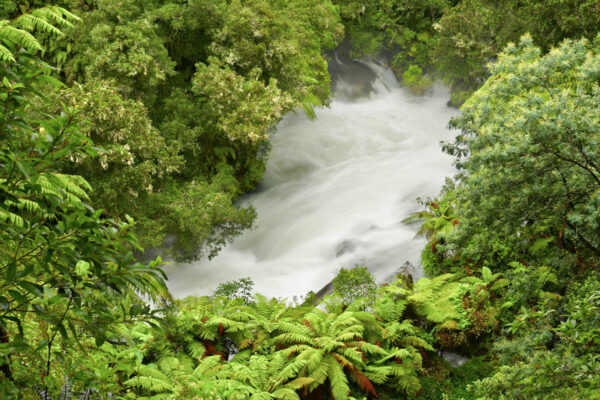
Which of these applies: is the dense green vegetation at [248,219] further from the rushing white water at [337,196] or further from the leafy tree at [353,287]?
the rushing white water at [337,196]

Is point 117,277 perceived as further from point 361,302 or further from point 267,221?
point 267,221

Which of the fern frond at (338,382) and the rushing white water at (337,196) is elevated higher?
the rushing white water at (337,196)

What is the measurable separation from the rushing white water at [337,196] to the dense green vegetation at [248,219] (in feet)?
3.71

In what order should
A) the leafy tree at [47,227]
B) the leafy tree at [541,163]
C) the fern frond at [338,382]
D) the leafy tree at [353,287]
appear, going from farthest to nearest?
the leafy tree at [353,287], the fern frond at [338,382], the leafy tree at [541,163], the leafy tree at [47,227]

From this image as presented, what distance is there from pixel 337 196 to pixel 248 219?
4233 mm

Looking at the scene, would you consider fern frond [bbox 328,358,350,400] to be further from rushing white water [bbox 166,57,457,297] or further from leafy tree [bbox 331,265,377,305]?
rushing white water [bbox 166,57,457,297]

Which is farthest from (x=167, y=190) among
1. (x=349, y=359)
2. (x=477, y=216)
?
(x=477, y=216)

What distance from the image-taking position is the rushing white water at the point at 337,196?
46.8ft

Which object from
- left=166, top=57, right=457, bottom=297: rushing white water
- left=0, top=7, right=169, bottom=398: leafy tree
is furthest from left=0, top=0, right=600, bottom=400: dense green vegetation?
left=166, top=57, right=457, bottom=297: rushing white water

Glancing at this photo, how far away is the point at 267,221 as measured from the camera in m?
17.1

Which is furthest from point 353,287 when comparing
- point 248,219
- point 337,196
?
point 337,196

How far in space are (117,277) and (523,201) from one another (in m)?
5.18

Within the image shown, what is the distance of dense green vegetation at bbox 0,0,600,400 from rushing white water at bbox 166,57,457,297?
1129 millimetres

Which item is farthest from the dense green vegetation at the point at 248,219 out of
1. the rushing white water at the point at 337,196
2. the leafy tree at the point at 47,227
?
the rushing white water at the point at 337,196
